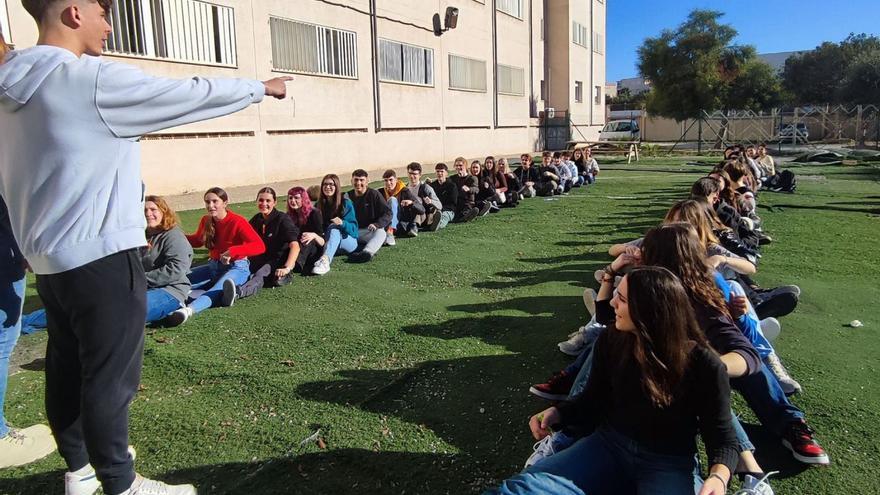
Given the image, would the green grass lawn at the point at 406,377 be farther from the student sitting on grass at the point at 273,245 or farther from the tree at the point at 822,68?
the tree at the point at 822,68

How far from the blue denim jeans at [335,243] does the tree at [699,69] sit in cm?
3354

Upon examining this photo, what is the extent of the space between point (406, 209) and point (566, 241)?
246cm

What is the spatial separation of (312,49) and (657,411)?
59.9 ft

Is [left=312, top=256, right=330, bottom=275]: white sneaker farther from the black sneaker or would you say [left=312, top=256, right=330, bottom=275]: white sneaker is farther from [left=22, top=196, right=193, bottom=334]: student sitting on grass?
[left=22, top=196, right=193, bottom=334]: student sitting on grass

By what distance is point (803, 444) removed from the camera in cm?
304

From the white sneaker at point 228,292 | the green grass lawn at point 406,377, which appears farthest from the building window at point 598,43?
the white sneaker at point 228,292

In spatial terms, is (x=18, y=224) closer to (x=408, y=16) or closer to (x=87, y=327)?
(x=87, y=327)

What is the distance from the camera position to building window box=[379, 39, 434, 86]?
2220cm

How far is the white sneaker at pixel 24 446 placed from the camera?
3086 mm

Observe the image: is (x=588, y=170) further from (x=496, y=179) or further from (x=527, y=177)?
(x=496, y=179)

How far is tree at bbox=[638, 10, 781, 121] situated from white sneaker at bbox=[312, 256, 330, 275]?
34336 mm

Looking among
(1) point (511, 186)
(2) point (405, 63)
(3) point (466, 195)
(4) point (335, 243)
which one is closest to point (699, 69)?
(2) point (405, 63)

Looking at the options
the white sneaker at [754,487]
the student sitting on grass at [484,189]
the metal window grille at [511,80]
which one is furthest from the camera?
the metal window grille at [511,80]

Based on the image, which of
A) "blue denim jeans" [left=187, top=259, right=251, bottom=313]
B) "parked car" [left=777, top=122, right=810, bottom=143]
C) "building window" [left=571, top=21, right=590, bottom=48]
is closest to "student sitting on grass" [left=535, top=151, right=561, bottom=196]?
"blue denim jeans" [left=187, top=259, right=251, bottom=313]
